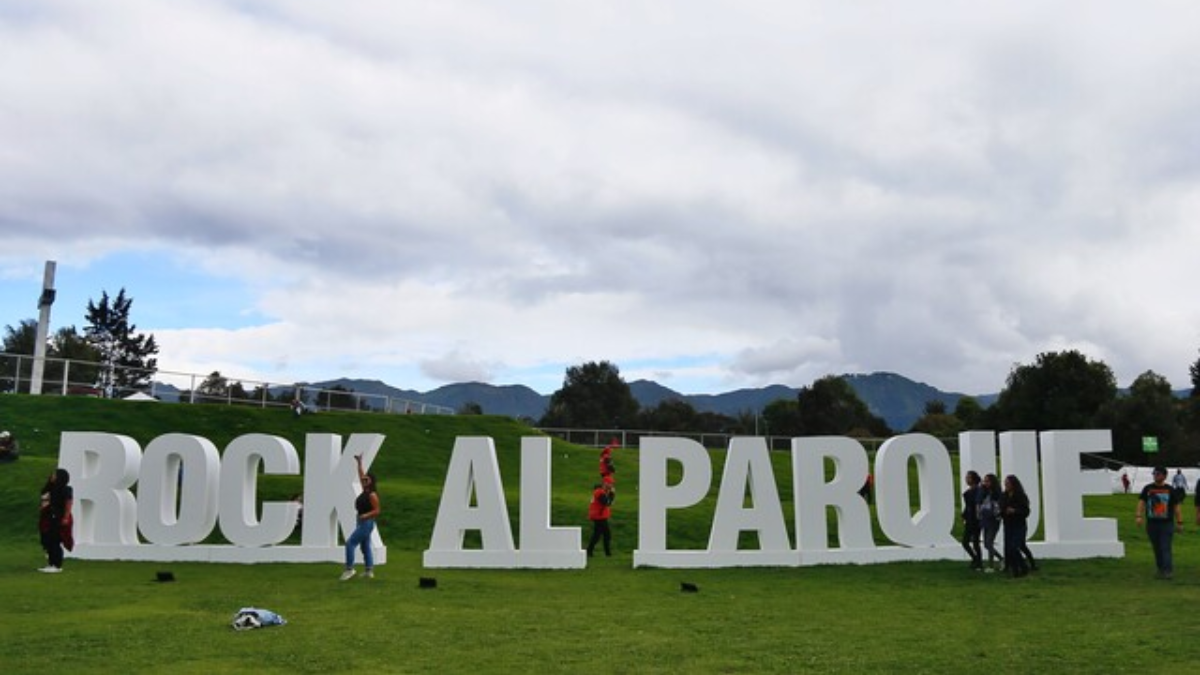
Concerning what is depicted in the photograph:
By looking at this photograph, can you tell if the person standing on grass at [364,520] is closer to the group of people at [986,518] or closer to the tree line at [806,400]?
the group of people at [986,518]

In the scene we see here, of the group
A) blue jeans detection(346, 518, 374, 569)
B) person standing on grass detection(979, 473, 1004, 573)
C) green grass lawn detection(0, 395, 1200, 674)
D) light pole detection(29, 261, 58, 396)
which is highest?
light pole detection(29, 261, 58, 396)

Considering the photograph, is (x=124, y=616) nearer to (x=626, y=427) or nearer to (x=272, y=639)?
(x=272, y=639)

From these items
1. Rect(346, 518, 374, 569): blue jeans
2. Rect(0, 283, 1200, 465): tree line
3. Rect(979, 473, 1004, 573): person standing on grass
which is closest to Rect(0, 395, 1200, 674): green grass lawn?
Rect(346, 518, 374, 569): blue jeans

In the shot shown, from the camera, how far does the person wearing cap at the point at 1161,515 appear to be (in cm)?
1581

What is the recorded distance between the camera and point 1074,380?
279 feet

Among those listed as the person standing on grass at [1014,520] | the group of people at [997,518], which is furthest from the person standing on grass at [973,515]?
the person standing on grass at [1014,520]

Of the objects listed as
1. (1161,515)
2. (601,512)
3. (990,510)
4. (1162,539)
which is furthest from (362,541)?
(1162,539)

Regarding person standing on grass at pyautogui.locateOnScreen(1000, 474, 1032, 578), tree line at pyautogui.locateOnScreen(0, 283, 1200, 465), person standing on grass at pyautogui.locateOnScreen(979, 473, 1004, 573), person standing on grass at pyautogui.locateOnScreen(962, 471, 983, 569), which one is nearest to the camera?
person standing on grass at pyautogui.locateOnScreen(1000, 474, 1032, 578)

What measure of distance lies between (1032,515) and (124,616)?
631 inches

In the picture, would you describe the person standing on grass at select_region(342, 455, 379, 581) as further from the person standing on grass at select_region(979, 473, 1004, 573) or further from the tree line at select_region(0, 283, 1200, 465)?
the tree line at select_region(0, 283, 1200, 465)

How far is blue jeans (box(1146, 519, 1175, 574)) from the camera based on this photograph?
16.0 meters

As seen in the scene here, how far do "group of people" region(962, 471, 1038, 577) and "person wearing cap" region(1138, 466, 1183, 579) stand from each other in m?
1.80

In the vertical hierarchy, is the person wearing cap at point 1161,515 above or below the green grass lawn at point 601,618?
above

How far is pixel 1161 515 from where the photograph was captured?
15.9 meters
